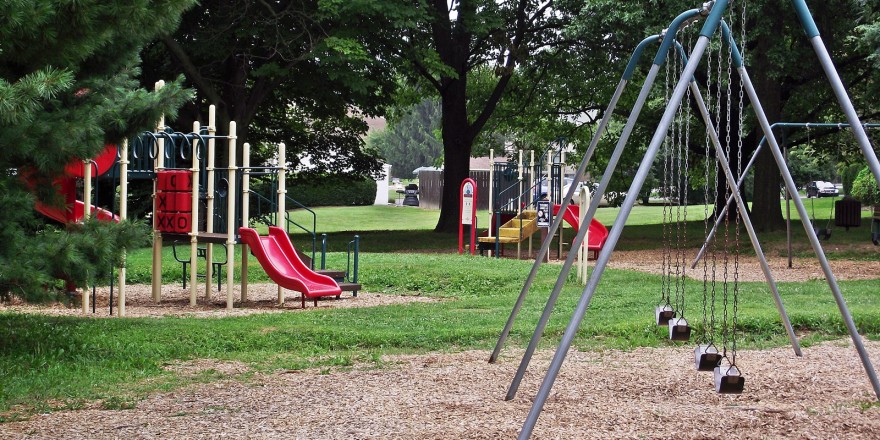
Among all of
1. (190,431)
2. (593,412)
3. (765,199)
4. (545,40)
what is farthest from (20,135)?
(545,40)

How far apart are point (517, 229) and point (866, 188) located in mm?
17697

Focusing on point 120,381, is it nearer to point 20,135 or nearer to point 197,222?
point 20,135

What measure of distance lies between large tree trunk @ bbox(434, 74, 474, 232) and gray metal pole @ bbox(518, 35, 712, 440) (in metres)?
22.3

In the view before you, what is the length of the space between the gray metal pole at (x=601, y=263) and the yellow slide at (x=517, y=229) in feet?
49.7

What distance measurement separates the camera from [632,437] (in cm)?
543

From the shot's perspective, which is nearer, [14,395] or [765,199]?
[14,395]

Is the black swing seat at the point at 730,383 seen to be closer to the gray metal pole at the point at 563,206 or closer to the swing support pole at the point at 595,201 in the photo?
the swing support pole at the point at 595,201

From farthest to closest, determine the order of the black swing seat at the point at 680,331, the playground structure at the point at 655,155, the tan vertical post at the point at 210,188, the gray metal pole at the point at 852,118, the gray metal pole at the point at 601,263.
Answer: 1. the tan vertical post at the point at 210,188
2. the black swing seat at the point at 680,331
3. the gray metal pole at the point at 852,118
4. the playground structure at the point at 655,155
5. the gray metal pole at the point at 601,263

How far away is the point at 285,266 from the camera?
41.7ft

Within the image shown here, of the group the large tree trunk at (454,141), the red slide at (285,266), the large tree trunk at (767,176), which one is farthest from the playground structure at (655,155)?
the large tree trunk at (454,141)

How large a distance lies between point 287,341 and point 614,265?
1053cm

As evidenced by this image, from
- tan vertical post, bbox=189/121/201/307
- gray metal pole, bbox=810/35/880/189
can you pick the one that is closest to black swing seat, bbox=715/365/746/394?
gray metal pole, bbox=810/35/880/189

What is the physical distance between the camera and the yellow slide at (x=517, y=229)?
20641 mm

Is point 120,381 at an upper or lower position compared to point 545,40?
lower
